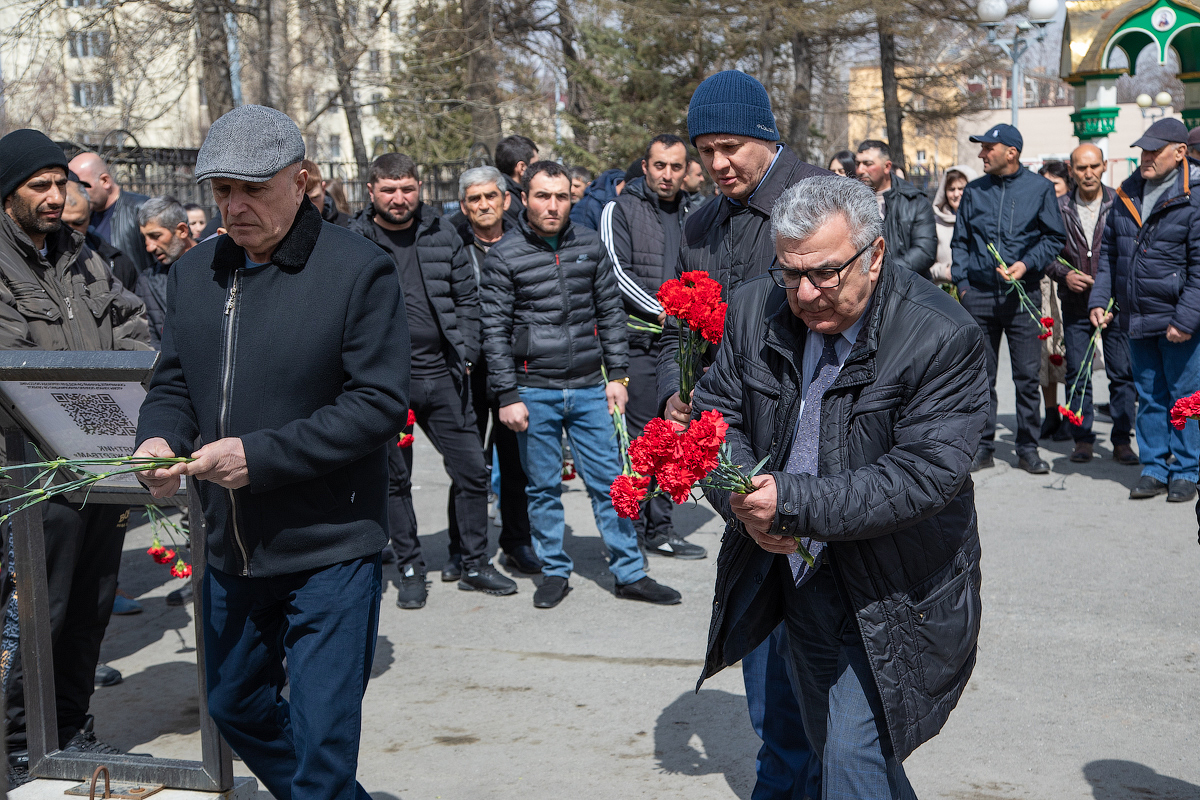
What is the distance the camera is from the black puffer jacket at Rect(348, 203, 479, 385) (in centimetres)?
604

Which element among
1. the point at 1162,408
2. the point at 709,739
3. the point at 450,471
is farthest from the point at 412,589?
the point at 1162,408

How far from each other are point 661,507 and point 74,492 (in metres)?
3.63

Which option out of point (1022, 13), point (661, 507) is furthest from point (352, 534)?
point (1022, 13)

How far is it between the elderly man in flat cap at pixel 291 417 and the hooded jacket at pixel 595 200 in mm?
5789

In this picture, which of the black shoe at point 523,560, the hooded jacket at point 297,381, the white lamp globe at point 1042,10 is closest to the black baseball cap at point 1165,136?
the black shoe at point 523,560

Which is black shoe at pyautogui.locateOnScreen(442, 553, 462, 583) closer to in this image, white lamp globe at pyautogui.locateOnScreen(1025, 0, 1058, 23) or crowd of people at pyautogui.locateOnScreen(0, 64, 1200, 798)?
crowd of people at pyautogui.locateOnScreen(0, 64, 1200, 798)

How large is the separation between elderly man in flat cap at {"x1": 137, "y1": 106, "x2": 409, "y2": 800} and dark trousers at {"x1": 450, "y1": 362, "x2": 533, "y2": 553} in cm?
337

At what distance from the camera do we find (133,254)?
8.00m

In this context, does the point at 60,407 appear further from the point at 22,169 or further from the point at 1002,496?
the point at 1002,496

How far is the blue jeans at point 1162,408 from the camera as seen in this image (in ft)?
23.9

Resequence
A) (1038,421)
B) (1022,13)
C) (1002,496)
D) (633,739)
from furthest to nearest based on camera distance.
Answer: (1022,13)
(1038,421)
(1002,496)
(633,739)

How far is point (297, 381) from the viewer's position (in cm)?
289

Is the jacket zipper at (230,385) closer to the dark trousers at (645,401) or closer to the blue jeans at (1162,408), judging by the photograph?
the dark trousers at (645,401)

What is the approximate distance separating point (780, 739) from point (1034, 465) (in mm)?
5640
